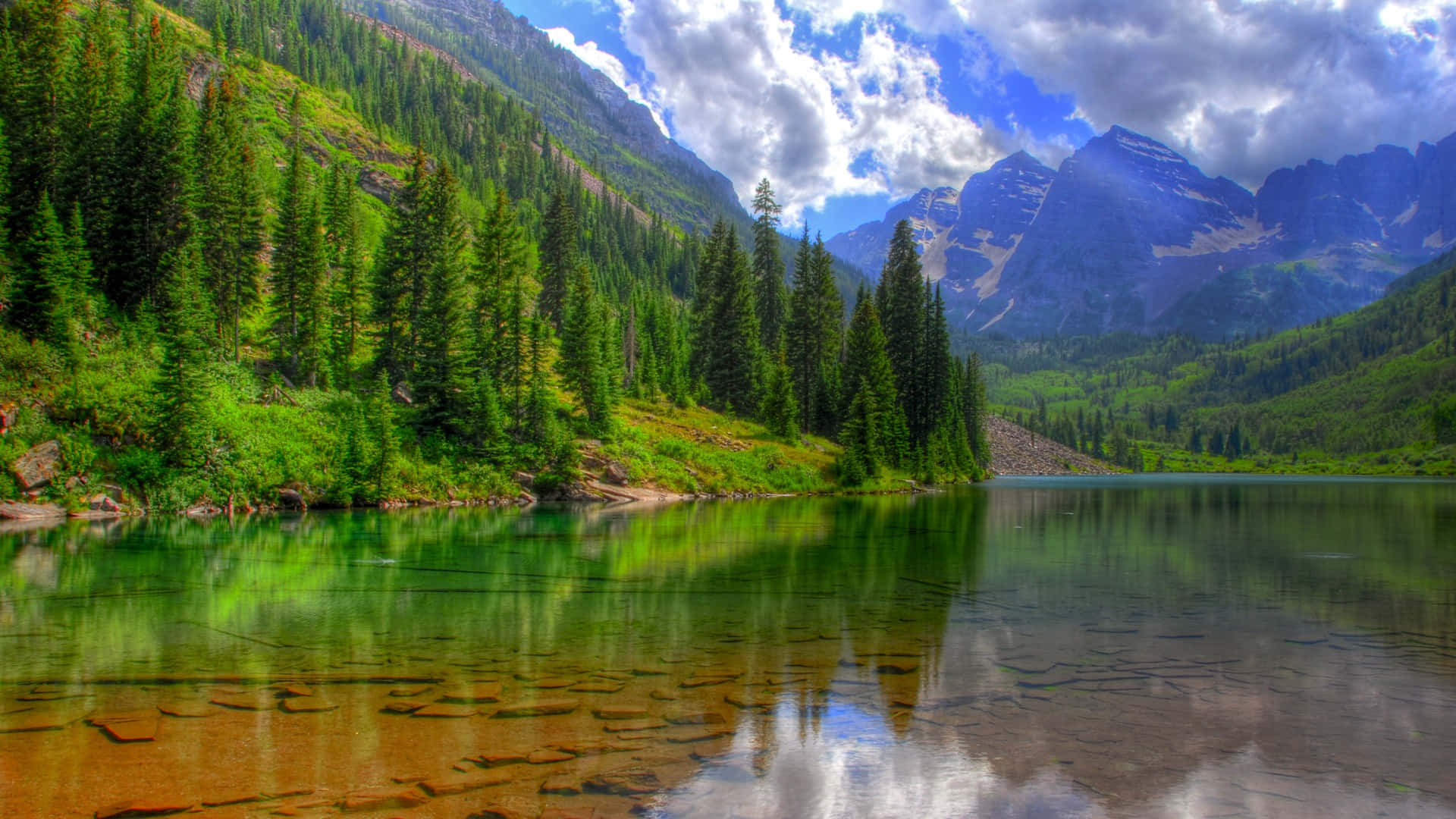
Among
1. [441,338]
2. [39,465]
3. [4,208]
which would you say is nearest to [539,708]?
[39,465]

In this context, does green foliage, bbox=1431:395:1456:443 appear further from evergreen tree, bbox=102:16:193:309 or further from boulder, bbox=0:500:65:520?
boulder, bbox=0:500:65:520

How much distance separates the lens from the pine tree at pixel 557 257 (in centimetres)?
8888

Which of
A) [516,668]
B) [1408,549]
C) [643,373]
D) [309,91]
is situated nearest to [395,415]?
[643,373]

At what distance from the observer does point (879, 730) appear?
8.93 metres

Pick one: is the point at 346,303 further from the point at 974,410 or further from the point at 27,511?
the point at 974,410

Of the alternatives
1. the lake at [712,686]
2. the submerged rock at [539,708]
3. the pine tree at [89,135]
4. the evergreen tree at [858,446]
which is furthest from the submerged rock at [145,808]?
the evergreen tree at [858,446]

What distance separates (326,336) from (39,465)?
929 inches

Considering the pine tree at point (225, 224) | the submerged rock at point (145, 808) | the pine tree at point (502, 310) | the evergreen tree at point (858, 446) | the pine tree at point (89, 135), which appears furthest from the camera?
the evergreen tree at point (858, 446)

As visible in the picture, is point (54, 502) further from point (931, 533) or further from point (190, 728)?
point (931, 533)

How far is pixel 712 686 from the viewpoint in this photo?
10.4 metres

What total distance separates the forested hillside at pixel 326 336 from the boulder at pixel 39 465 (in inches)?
12.4

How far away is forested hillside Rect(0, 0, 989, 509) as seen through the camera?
37.4 metres

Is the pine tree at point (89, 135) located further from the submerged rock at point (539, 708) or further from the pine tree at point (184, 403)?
the submerged rock at point (539, 708)

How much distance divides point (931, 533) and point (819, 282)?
5386 cm
